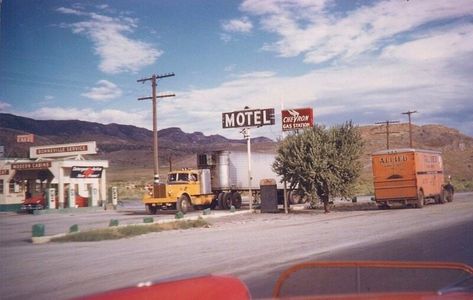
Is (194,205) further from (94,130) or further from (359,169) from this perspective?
(94,130)

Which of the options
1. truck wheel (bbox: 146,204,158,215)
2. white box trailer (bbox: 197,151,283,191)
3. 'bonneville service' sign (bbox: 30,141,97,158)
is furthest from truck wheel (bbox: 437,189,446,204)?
'bonneville service' sign (bbox: 30,141,97,158)

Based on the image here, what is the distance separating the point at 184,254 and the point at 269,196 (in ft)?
54.4

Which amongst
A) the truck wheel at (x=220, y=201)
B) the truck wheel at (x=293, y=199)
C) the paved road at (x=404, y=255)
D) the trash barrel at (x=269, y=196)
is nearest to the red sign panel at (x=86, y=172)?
the truck wheel at (x=220, y=201)

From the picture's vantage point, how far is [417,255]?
10.1 meters

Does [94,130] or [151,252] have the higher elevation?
[94,130]

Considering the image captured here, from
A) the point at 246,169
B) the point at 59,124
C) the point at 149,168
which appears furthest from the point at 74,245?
the point at 59,124

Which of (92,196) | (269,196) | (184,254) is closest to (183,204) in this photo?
(269,196)

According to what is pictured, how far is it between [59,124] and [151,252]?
551ft

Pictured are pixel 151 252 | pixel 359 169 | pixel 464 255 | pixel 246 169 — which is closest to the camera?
pixel 464 255

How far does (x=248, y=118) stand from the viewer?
30609 millimetres

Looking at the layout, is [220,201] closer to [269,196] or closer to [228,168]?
[228,168]

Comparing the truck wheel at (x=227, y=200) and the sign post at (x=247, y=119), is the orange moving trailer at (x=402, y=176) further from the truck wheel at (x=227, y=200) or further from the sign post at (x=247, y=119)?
the truck wheel at (x=227, y=200)

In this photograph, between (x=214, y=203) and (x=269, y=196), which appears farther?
(x=214, y=203)

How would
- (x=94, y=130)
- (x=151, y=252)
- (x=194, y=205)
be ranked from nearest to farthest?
(x=151, y=252), (x=194, y=205), (x=94, y=130)
